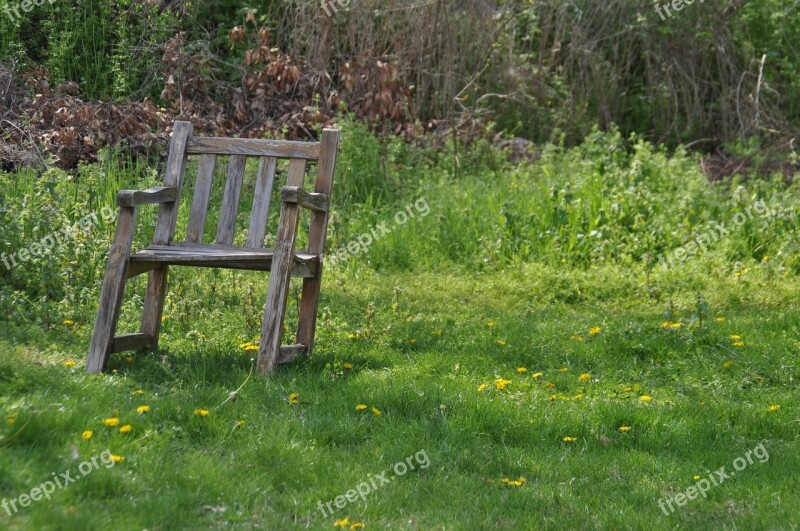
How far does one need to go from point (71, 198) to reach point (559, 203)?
12.6 ft

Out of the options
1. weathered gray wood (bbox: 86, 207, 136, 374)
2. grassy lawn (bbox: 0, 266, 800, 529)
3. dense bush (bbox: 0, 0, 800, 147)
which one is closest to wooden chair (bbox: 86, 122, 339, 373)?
weathered gray wood (bbox: 86, 207, 136, 374)

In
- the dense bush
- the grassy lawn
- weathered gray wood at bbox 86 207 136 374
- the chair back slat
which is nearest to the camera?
the grassy lawn

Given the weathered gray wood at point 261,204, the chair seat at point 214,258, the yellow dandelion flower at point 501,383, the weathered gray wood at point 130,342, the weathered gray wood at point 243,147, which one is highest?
the weathered gray wood at point 243,147

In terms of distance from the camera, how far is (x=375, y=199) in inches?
347

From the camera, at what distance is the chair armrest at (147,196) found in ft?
15.4

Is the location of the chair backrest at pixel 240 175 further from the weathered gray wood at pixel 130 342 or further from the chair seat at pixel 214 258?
the weathered gray wood at pixel 130 342

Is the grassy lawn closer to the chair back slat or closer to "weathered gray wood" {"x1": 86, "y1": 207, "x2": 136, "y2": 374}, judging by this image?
"weathered gray wood" {"x1": 86, "y1": 207, "x2": 136, "y2": 374}

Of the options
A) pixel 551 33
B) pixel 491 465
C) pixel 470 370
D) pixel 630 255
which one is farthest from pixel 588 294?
pixel 551 33

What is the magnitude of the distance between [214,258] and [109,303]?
545mm

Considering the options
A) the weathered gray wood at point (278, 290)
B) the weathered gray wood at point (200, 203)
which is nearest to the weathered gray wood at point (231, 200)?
the weathered gray wood at point (200, 203)

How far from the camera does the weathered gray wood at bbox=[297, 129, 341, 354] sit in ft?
16.9

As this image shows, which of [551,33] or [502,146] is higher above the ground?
[551,33]

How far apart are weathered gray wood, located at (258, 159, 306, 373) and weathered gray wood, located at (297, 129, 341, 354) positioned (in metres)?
0.45

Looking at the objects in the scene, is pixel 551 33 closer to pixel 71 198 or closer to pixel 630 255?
pixel 630 255
